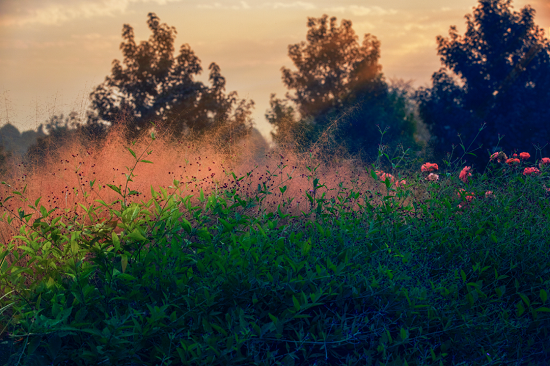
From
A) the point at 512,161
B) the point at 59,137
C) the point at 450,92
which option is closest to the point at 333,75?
the point at 450,92

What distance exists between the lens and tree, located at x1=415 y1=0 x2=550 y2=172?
1312 centimetres

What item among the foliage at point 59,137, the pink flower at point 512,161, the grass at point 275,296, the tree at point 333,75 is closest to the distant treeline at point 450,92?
the tree at point 333,75

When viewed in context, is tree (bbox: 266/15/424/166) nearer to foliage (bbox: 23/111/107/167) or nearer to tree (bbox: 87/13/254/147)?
tree (bbox: 87/13/254/147)

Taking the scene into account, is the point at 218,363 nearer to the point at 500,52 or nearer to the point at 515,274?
the point at 515,274

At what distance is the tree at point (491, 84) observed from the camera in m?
13.1

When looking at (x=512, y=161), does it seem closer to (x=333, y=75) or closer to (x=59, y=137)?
(x=59, y=137)

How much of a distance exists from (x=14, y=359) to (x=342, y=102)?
16.2 m

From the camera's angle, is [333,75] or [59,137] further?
A: [333,75]

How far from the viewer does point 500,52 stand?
13.8 m

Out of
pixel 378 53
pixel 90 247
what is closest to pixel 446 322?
pixel 90 247

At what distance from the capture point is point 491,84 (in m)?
13.8

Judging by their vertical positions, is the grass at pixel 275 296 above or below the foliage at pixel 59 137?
below

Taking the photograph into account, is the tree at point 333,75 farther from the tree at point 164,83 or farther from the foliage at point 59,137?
the foliage at point 59,137

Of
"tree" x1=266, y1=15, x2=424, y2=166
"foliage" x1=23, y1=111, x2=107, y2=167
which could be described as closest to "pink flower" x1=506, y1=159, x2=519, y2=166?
"foliage" x1=23, y1=111, x2=107, y2=167
